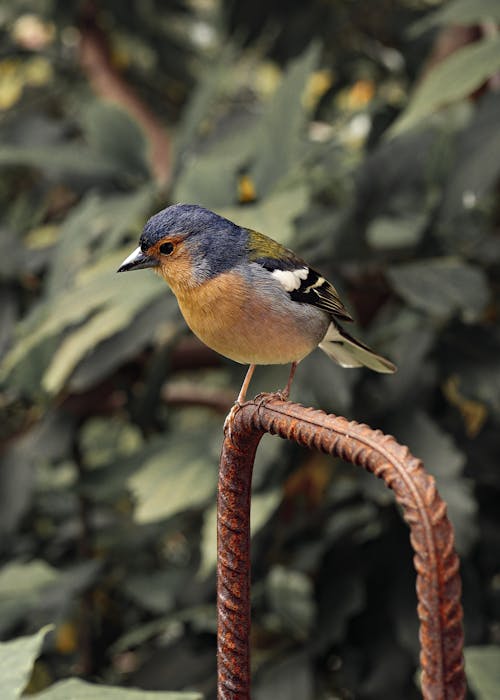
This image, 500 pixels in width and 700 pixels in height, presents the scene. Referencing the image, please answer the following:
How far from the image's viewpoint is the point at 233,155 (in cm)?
165

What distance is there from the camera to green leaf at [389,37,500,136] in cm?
122

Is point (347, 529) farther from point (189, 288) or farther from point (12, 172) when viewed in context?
point (12, 172)

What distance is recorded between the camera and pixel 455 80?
1245 mm

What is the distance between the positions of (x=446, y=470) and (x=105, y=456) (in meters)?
1.07

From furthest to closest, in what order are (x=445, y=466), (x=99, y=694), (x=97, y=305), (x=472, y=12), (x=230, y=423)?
(x=445, y=466) < (x=472, y=12) < (x=97, y=305) < (x=99, y=694) < (x=230, y=423)

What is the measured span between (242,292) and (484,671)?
23.9 inches

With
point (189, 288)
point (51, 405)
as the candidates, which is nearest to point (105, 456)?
point (51, 405)

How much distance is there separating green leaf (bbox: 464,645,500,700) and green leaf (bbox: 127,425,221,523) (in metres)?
0.41

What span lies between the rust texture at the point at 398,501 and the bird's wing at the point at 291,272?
0.51 feet

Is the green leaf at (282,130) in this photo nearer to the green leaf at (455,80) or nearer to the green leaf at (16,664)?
the green leaf at (455,80)

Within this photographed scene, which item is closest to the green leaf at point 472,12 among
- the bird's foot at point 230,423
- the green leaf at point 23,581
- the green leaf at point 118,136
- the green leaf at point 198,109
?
the green leaf at point 198,109

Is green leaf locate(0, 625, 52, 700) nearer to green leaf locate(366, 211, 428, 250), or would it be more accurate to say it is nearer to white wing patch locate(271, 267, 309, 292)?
white wing patch locate(271, 267, 309, 292)

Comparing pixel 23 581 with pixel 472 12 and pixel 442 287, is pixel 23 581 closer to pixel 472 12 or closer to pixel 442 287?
pixel 442 287

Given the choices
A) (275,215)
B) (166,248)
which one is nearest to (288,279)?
(166,248)
